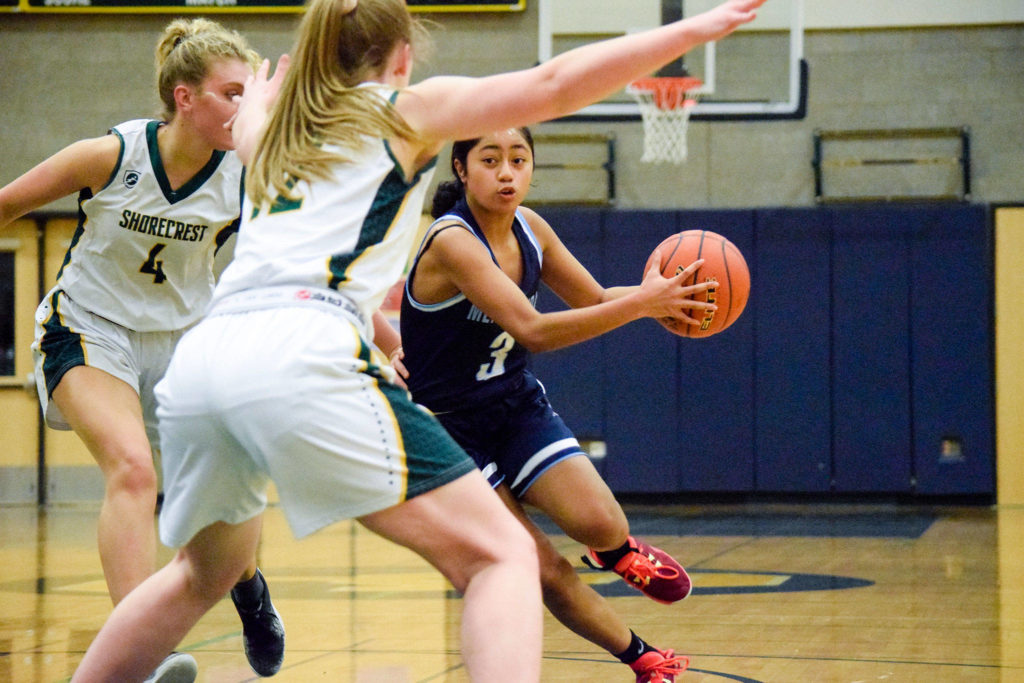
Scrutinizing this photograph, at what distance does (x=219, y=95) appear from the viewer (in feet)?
10.6

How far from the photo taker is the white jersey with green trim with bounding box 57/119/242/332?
3.36 m

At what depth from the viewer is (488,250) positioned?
3.04 m

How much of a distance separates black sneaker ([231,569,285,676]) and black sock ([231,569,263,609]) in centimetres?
2

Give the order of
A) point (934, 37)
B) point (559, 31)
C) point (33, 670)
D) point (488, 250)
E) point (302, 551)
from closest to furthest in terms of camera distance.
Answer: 1. point (488, 250)
2. point (33, 670)
3. point (302, 551)
4. point (559, 31)
5. point (934, 37)

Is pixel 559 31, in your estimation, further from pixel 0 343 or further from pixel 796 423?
pixel 0 343

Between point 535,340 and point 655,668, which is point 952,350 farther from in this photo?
point 535,340

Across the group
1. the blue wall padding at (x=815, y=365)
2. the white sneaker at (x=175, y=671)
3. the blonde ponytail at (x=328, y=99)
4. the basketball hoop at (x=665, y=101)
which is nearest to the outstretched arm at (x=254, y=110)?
the blonde ponytail at (x=328, y=99)

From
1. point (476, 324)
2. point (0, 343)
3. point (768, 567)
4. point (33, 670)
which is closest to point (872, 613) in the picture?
point (768, 567)

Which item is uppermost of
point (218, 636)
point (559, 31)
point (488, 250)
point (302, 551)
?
point (559, 31)

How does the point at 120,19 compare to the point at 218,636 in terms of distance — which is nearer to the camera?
the point at 218,636

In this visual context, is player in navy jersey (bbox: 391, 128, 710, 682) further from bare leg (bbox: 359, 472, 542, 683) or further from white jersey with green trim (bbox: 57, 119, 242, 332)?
bare leg (bbox: 359, 472, 542, 683)

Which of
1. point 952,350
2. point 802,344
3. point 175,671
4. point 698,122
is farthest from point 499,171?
point 952,350

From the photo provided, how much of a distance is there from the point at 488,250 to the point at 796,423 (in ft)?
25.3

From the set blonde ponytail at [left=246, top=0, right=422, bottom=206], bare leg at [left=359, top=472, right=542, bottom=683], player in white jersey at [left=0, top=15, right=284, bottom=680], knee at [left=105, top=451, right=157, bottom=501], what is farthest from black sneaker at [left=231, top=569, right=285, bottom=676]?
blonde ponytail at [left=246, top=0, right=422, bottom=206]
